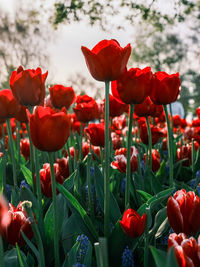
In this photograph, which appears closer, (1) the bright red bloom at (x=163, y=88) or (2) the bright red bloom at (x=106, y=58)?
(2) the bright red bloom at (x=106, y=58)

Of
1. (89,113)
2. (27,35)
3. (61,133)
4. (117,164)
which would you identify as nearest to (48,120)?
(61,133)

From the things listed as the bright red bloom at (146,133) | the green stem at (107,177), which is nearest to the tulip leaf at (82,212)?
the green stem at (107,177)

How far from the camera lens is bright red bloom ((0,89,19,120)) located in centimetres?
174

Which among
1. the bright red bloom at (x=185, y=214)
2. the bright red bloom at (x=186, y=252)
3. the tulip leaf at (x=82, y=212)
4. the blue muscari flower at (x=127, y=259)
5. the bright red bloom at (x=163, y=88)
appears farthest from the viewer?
the bright red bloom at (x=163, y=88)

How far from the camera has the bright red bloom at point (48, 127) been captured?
92cm

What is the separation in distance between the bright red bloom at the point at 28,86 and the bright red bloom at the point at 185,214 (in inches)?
28.6

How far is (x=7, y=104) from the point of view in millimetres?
1755

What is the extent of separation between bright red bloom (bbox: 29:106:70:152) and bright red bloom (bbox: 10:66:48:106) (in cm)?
40

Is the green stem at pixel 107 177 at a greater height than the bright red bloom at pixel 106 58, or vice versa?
the bright red bloom at pixel 106 58

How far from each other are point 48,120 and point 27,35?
23.0 meters

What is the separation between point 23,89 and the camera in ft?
4.27

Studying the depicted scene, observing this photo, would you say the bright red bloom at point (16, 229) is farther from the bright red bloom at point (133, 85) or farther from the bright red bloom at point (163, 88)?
the bright red bloom at point (163, 88)

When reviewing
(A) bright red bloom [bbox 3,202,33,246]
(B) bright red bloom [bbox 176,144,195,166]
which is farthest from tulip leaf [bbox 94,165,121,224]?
(B) bright red bloom [bbox 176,144,195,166]

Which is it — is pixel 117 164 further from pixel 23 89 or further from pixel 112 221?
pixel 23 89
